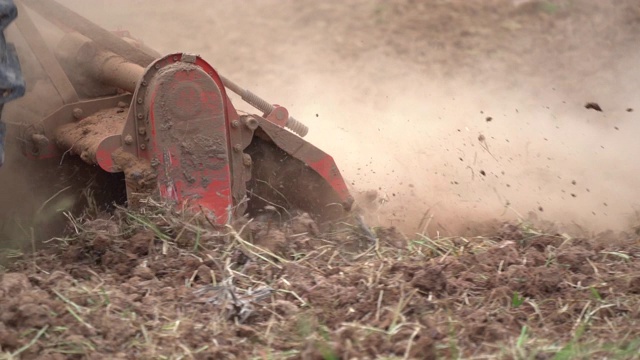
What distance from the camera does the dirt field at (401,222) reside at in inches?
125

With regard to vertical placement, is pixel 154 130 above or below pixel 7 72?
below

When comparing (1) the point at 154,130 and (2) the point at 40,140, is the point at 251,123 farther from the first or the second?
(2) the point at 40,140

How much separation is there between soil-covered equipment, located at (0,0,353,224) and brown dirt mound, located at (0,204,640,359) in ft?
0.85

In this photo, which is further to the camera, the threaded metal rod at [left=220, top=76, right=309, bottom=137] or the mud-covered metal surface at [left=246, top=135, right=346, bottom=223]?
the threaded metal rod at [left=220, top=76, right=309, bottom=137]

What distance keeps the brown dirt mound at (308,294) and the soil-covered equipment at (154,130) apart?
26cm

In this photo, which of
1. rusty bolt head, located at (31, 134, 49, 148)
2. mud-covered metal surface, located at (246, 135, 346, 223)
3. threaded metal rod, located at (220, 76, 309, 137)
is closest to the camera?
rusty bolt head, located at (31, 134, 49, 148)

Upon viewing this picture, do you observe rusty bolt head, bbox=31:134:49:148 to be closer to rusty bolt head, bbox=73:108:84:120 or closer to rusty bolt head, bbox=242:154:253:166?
rusty bolt head, bbox=73:108:84:120

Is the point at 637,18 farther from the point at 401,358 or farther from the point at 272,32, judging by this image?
the point at 401,358

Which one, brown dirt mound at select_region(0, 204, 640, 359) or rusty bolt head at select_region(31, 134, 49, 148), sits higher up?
rusty bolt head at select_region(31, 134, 49, 148)

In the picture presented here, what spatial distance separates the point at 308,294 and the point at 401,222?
1.87 metres

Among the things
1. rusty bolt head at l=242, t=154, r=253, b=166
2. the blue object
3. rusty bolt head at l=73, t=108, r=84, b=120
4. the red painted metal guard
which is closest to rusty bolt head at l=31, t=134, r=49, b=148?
rusty bolt head at l=73, t=108, r=84, b=120

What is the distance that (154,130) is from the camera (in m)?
4.32

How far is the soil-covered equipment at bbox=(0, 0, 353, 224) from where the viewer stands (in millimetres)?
4340

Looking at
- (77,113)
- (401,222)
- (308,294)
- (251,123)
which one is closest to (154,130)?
(251,123)
